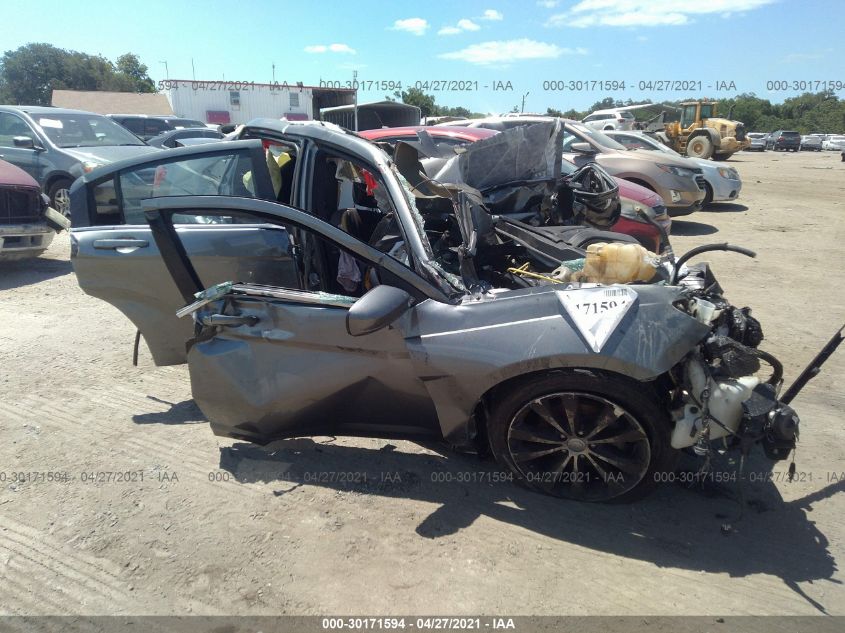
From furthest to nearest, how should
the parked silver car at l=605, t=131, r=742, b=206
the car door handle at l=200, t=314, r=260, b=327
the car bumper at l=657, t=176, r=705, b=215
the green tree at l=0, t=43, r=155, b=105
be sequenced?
the green tree at l=0, t=43, r=155, b=105 < the parked silver car at l=605, t=131, r=742, b=206 < the car bumper at l=657, t=176, r=705, b=215 < the car door handle at l=200, t=314, r=260, b=327

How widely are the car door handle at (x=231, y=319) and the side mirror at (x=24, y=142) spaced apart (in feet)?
25.6

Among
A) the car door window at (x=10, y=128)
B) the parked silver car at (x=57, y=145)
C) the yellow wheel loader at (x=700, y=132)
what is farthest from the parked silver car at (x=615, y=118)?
the car door window at (x=10, y=128)

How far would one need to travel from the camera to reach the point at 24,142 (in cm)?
835

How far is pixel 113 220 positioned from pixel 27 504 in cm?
185

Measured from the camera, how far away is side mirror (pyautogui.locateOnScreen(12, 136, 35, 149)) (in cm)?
829

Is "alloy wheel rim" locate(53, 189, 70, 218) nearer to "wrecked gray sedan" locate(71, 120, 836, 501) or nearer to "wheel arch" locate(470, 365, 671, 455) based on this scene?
"wrecked gray sedan" locate(71, 120, 836, 501)

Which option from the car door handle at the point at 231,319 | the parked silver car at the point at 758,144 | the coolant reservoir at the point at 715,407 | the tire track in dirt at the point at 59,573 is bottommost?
the tire track in dirt at the point at 59,573

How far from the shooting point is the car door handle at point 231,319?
2824 millimetres

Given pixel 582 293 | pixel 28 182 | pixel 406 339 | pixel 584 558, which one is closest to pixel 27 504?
pixel 406 339

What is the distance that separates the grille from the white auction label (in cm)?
665

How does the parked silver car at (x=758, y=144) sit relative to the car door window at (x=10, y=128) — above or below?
above

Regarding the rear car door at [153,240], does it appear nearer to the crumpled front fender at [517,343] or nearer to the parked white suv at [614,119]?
the crumpled front fender at [517,343]

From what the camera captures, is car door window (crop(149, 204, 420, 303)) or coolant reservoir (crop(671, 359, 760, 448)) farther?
car door window (crop(149, 204, 420, 303))

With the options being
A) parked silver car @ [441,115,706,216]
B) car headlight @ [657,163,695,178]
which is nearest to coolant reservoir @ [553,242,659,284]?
parked silver car @ [441,115,706,216]
